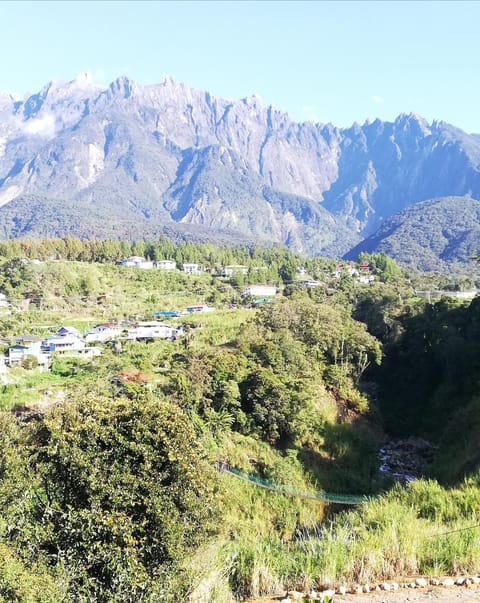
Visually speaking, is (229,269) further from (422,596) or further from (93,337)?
(422,596)

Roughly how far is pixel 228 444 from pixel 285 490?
3140 millimetres

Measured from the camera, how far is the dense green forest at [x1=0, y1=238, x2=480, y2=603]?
22.9 ft

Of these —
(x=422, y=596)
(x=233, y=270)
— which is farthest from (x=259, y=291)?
(x=422, y=596)

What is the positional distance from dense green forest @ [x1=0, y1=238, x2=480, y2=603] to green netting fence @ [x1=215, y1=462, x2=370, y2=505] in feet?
0.56

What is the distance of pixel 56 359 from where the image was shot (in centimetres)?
3797

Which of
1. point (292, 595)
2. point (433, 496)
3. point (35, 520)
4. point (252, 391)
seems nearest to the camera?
point (292, 595)

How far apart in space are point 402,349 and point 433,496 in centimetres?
2881

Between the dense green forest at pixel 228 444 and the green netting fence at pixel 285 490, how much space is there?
0.17 m

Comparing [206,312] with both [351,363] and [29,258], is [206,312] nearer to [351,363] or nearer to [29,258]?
[351,363]

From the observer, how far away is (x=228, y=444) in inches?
818

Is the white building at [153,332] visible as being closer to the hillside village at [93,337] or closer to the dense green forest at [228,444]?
the hillside village at [93,337]

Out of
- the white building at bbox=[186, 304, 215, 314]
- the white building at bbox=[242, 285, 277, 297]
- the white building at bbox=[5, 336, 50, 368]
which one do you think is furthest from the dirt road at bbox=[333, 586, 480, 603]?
the white building at bbox=[242, 285, 277, 297]

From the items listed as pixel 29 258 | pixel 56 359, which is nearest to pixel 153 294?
pixel 29 258

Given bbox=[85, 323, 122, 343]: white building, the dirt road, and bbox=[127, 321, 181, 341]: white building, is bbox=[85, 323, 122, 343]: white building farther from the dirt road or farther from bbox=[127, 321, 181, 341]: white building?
the dirt road
